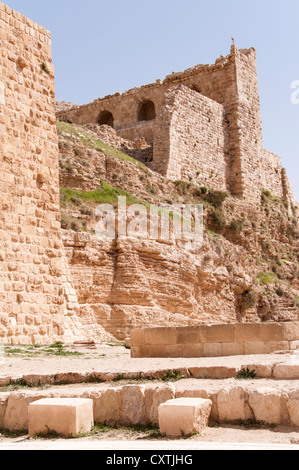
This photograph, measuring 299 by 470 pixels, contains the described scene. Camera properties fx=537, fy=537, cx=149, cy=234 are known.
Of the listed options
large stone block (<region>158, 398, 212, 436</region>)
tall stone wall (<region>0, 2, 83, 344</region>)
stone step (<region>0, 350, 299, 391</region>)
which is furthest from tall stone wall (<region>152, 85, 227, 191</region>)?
large stone block (<region>158, 398, 212, 436</region>)

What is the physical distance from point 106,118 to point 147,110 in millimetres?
2615

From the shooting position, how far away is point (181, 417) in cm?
438

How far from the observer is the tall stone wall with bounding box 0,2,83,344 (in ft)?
33.3

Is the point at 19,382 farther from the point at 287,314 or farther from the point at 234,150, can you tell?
the point at 234,150

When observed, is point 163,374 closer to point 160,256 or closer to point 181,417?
point 181,417

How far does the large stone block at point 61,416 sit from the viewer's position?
458cm

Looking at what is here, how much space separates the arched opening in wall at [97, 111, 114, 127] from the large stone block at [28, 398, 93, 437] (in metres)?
26.1

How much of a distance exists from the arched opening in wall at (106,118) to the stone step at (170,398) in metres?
25.6

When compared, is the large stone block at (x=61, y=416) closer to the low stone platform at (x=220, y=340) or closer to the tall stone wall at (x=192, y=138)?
the low stone platform at (x=220, y=340)

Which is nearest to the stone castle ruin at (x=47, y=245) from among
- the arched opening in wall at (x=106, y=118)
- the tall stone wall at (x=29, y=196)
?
the tall stone wall at (x=29, y=196)

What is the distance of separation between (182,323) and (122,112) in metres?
16.3

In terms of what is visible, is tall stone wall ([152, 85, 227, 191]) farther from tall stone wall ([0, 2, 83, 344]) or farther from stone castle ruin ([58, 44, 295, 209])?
tall stone wall ([0, 2, 83, 344])

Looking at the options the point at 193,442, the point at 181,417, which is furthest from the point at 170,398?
the point at 193,442
